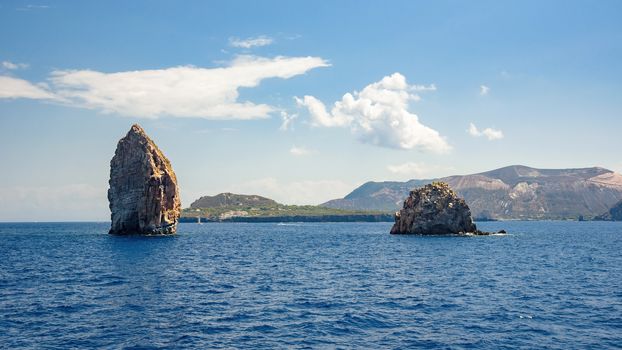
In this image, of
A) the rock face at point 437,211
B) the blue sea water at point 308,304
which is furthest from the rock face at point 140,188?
the rock face at point 437,211

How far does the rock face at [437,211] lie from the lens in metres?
183

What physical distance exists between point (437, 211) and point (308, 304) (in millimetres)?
138738

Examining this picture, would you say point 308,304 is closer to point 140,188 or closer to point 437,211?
point 140,188

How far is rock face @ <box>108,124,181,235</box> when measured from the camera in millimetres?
167125

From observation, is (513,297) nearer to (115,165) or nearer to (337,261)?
(337,261)

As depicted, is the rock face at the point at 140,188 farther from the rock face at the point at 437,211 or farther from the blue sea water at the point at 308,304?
the rock face at the point at 437,211

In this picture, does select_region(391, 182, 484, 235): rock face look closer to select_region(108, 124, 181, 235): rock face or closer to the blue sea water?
the blue sea water

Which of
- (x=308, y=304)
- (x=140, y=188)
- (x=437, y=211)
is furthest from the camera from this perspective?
(x=437, y=211)

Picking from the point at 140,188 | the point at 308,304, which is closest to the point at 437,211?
the point at 140,188

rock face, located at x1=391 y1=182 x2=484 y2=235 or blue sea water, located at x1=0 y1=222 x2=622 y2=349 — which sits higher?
rock face, located at x1=391 y1=182 x2=484 y2=235

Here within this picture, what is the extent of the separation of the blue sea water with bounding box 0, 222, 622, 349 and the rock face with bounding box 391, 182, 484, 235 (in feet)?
278

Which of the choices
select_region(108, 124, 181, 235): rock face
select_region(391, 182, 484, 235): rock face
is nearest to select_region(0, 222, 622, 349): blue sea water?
select_region(108, 124, 181, 235): rock face

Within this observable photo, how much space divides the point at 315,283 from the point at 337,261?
30993mm

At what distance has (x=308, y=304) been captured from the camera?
5462cm
